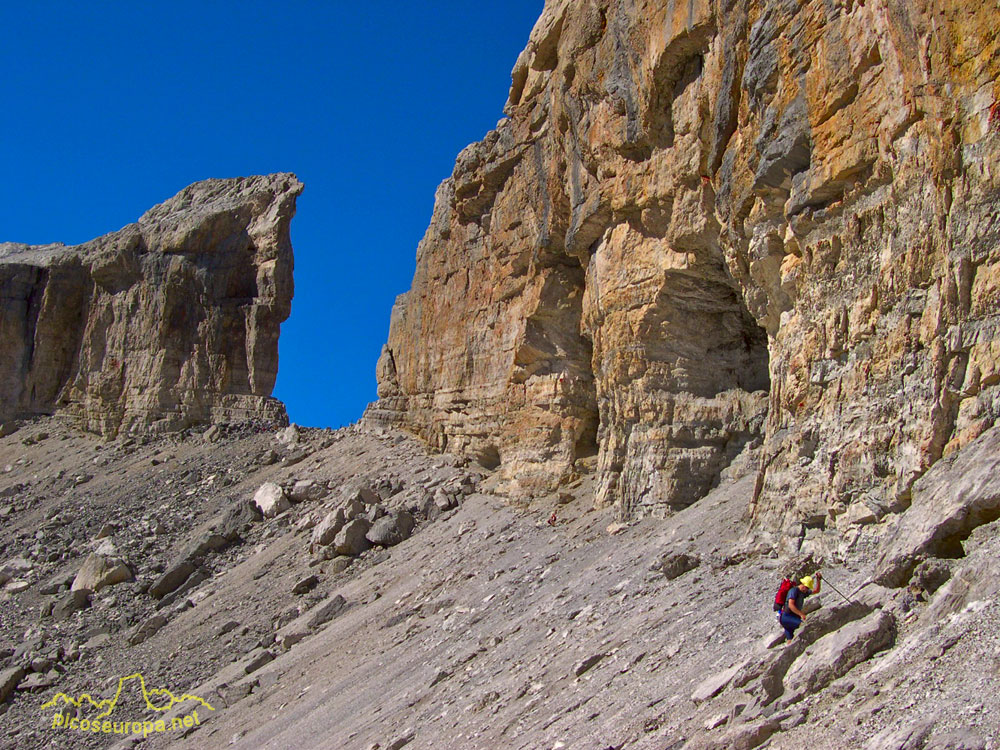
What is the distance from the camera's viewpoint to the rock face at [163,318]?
37062 millimetres

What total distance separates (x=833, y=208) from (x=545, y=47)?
41.2ft

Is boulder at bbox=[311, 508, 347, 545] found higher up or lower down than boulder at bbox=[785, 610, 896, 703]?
higher up

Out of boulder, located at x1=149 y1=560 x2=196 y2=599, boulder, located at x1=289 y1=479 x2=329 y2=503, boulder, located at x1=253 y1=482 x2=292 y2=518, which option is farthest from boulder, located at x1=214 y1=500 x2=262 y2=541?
boulder, located at x1=149 y1=560 x2=196 y2=599

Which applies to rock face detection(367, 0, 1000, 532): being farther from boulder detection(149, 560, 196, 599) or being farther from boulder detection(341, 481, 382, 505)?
boulder detection(149, 560, 196, 599)

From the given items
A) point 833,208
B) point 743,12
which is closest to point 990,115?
point 833,208

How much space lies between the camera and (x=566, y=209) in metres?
19.0

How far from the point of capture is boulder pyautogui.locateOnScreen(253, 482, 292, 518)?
24.0 m

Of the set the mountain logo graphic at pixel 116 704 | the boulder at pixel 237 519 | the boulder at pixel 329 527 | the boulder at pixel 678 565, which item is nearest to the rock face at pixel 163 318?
the boulder at pixel 237 519

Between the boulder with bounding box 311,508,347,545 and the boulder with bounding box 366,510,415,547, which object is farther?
the boulder with bounding box 311,508,347,545

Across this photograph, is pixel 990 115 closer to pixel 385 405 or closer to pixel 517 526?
pixel 517 526

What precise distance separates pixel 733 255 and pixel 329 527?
1250cm

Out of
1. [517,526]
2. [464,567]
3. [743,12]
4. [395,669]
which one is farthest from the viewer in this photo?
[517,526]

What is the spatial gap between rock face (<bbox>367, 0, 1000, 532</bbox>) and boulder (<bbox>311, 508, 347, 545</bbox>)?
14.0 ft

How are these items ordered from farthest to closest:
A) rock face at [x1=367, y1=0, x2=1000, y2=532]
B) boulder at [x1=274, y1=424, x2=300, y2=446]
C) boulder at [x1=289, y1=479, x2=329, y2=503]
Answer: boulder at [x1=274, y1=424, x2=300, y2=446] → boulder at [x1=289, y1=479, x2=329, y2=503] → rock face at [x1=367, y1=0, x2=1000, y2=532]
